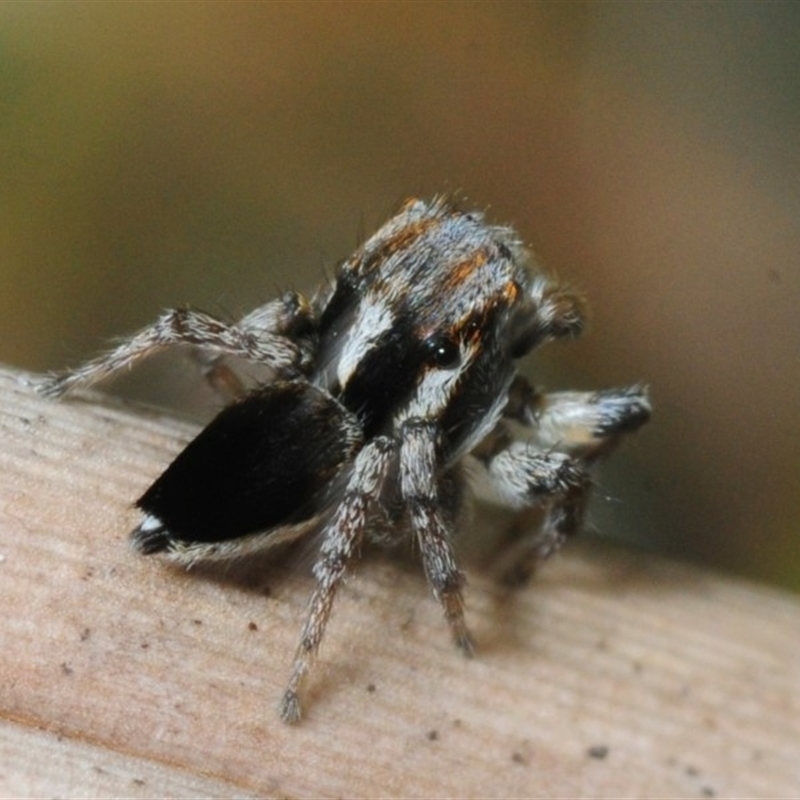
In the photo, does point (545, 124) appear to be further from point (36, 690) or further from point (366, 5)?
point (36, 690)

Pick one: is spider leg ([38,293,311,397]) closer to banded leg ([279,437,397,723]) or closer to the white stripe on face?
the white stripe on face

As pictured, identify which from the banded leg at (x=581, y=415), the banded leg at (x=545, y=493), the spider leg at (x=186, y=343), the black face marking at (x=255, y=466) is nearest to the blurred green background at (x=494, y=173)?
the banded leg at (x=581, y=415)

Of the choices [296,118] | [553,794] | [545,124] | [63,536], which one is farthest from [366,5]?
[553,794]

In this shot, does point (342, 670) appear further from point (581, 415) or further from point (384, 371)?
point (581, 415)

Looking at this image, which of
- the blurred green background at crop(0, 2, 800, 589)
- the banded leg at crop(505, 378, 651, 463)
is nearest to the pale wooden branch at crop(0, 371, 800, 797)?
the banded leg at crop(505, 378, 651, 463)

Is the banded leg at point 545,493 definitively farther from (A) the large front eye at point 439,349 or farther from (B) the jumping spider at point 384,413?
(A) the large front eye at point 439,349

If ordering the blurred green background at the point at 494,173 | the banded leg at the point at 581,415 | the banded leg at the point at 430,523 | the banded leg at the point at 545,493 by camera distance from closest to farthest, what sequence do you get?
the banded leg at the point at 430,523 < the banded leg at the point at 545,493 < the banded leg at the point at 581,415 < the blurred green background at the point at 494,173

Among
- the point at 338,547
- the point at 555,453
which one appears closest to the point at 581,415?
the point at 555,453
